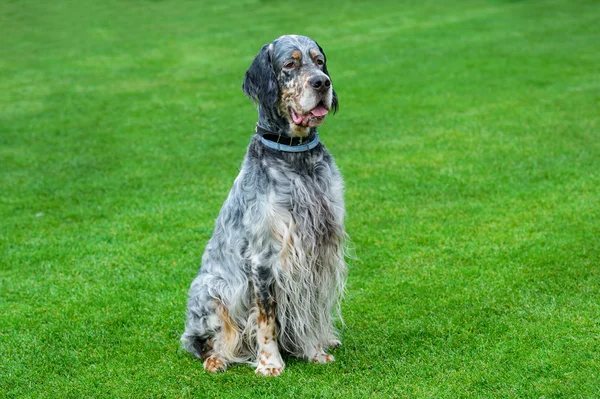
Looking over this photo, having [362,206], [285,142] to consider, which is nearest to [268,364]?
[285,142]

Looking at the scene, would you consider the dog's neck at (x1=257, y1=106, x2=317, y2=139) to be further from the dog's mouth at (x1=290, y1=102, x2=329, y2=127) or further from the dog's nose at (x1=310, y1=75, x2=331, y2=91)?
the dog's nose at (x1=310, y1=75, x2=331, y2=91)

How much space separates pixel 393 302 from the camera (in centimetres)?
673

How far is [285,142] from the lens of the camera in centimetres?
539

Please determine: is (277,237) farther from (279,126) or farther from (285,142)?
(279,126)

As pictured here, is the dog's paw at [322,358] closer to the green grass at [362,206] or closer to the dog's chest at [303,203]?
the green grass at [362,206]

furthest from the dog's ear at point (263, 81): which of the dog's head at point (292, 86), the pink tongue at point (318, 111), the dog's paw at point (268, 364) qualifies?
the dog's paw at point (268, 364)

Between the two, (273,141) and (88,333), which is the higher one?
(273,141)

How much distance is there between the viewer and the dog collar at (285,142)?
5371 millimetres

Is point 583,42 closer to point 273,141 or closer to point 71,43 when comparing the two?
point 71,43

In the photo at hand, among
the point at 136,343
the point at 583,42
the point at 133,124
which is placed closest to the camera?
the point at 136,343

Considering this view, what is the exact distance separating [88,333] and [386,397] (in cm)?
252

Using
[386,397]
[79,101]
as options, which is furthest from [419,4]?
[386,397]

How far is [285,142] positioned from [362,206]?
157 inches

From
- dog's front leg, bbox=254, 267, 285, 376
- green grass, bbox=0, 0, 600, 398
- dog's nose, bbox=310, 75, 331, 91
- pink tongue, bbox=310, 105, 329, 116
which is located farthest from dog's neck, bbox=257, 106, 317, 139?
green grass, bbox=0, 0, 600, 398
